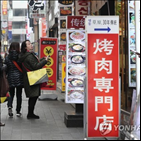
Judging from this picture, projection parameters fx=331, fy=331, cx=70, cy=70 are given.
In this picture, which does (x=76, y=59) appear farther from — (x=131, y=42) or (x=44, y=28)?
(x=44, y=28)

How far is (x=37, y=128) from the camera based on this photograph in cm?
723

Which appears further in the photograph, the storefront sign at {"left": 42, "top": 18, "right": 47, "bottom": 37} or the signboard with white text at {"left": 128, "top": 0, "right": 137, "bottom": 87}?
the storefront sign at {"left": 42, "top": 18, "right": 47, "bottom": 37}

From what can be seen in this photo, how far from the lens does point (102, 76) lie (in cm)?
534

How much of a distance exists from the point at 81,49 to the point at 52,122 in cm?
195

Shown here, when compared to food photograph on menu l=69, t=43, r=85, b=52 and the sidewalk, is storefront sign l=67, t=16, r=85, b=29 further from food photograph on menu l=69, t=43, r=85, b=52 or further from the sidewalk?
the sidewalk

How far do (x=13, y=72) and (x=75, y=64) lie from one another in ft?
5.95

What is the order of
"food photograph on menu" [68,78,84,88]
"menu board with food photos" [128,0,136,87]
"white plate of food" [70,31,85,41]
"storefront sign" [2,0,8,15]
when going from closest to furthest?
"white plate of food" [70,31,85,41] < "food photograph on menu" [68,78,84,88] < "menu board with food photos" [128,0,136,87] < "storefront sign" [2,0,8,15]

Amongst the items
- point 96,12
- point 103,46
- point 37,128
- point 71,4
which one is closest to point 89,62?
point 103,46

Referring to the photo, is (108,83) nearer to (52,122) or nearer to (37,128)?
(37,128)

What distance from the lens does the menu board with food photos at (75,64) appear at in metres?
7.41

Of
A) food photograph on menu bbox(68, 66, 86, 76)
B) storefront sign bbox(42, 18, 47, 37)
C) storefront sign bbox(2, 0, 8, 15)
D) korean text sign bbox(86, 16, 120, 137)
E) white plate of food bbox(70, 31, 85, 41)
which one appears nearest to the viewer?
korean text sign bbox(86, 16, 120, 137)

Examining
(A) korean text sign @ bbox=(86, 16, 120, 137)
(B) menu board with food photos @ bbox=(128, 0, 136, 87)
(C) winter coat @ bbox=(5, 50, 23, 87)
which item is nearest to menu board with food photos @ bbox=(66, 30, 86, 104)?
(B) menu board with food photos @ bbox=(128, 0, 136, 87)

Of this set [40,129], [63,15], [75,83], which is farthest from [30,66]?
[63,15]

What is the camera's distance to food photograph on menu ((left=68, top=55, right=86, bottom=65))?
7445 millimetres
